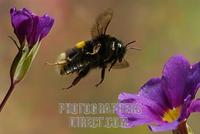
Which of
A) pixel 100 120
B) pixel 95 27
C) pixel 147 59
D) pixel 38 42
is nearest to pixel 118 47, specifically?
pixel 95 27

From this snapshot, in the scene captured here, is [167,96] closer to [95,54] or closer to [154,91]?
[154,91]

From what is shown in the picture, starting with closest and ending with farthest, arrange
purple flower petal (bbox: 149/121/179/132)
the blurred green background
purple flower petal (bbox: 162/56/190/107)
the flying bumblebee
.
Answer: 1. purple flower petal (bbox: 149/121/179/132)
2. purple flower petal (bbox: 162/56/190/107)
3. the flying bumblebee
4. the blurred green background

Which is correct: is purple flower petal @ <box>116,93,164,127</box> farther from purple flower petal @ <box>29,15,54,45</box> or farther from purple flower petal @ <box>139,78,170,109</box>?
purple flower petal @ <box>29,15,54,45</box>

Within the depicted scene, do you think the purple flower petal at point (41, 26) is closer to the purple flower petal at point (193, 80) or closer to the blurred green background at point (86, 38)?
the purple flower petal at point (193, 80)

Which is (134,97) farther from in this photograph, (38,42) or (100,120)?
(100,120)

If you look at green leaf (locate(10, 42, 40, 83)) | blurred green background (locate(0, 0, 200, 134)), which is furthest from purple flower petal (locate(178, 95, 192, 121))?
blurred green background (locate(0, 0, 200, 134))

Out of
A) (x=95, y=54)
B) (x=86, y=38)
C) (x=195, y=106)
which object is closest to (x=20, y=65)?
(x=95, y=54)

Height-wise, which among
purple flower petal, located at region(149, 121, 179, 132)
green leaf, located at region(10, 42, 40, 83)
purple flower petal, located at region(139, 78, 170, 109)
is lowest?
purple flower petal, located at region(149, 121, 179, 132)
